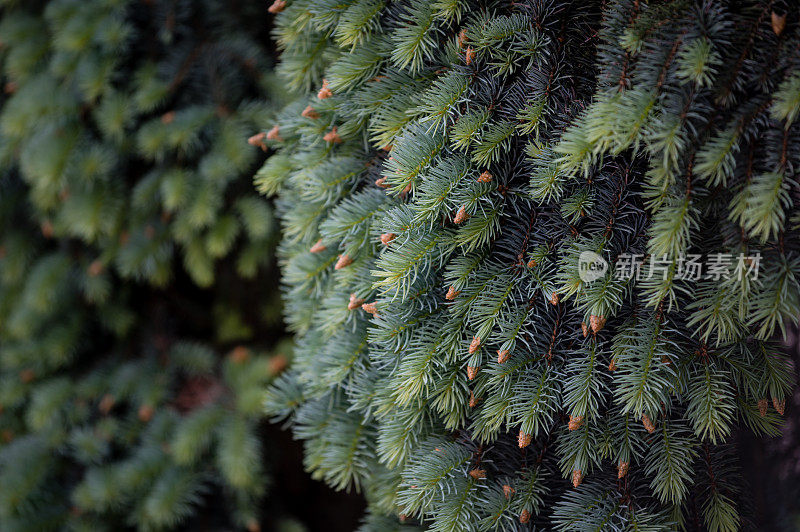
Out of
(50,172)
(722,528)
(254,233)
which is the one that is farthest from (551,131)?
(50,172)

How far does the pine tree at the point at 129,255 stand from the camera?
107cm

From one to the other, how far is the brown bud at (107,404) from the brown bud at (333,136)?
88 centimetres

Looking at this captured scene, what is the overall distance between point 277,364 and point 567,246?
80 cm

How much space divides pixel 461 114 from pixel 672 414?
1.25 feet

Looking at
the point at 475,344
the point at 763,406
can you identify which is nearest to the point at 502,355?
the point at 475,344

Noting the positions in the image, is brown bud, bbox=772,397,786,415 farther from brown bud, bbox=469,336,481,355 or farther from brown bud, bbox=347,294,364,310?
brown bud, bbox=347,294,364,310

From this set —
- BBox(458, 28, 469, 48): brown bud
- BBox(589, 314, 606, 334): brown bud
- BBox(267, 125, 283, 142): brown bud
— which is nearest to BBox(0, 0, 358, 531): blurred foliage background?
BBox(267, 125, 283, 142): brown bud

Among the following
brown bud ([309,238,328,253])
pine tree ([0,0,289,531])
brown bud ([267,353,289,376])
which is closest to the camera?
brown bud ([309,238,328,253])

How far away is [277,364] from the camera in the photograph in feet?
3.92

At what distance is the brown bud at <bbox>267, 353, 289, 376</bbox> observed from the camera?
3.89ft

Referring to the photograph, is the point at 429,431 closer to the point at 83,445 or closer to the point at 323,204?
the point at 323,204

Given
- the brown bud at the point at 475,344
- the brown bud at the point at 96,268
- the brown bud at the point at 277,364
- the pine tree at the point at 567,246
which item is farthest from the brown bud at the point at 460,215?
the brown bud at the point at 96,268

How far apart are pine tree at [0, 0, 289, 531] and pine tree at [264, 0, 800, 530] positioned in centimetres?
49

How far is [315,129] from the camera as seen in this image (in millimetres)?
708
